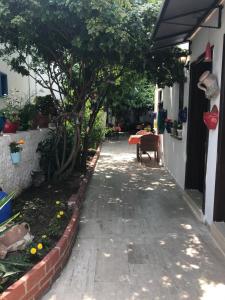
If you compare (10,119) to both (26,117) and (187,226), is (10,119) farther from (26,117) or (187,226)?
(187,226)

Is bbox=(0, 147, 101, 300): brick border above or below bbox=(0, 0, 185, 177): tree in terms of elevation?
below

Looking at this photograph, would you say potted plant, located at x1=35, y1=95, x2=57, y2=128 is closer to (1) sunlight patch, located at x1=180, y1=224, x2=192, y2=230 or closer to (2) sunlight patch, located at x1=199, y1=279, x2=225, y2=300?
(1) sunlight patch, located at x1=180, y1=224, x2=192, y2=230

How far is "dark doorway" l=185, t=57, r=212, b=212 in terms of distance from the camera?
6.43m

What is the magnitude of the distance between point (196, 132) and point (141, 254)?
322cm

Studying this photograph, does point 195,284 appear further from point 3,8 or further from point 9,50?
point 9,50

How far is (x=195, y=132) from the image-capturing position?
21.4ft

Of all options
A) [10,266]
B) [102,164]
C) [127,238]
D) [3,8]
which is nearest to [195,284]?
[127,238]

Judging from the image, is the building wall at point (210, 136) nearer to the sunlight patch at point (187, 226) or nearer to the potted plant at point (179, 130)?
the potted plant at point (179, 130)

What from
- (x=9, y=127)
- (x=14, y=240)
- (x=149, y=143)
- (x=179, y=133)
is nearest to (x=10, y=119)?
(x=9, y=127)

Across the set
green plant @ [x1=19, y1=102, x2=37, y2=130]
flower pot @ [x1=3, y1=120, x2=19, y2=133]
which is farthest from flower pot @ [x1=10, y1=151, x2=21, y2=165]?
green plant @ [x1=19, y1=102, x2=37, y2=130]

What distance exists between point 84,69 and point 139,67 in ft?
3.90

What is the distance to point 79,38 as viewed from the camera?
16.6ft

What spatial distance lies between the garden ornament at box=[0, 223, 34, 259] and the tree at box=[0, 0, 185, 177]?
2812mm

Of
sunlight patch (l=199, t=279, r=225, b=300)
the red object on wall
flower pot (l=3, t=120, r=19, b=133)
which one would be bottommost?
sunlight patch (l=199, t=279, r=225, b=300)
